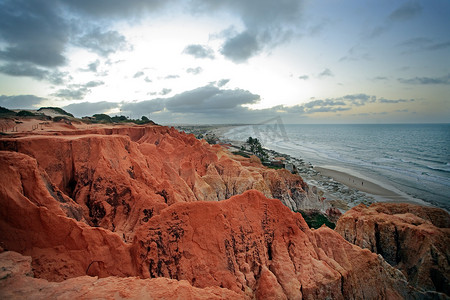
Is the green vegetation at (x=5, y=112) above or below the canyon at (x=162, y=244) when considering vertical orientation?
above

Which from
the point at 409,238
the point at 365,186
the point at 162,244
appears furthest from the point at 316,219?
the point at 162,244

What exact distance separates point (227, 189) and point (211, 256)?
20.8 meters

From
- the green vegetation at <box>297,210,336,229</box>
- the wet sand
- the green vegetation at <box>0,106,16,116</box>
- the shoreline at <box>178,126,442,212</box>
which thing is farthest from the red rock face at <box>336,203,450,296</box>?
the green vegetation at <box>0,106,16,116</box>

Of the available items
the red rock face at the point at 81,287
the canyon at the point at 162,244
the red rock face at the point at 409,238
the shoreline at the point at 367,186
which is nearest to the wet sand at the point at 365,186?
the shoreline at the point at 367,186

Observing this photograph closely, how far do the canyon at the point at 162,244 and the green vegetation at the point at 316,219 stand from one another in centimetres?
1169

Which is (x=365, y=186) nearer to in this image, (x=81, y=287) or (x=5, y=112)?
(x=81, y=287)

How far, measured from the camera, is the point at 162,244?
9.69 meters

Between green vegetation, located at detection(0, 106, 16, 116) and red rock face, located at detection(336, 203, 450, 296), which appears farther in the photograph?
green vegetation, located at detection(0, 106, 16, 116)

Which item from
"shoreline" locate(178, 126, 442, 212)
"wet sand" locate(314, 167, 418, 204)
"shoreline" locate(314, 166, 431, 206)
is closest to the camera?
"shoreline" locate(178, 126, 442, 212)

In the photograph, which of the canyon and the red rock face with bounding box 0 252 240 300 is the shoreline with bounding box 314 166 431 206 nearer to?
the canyon

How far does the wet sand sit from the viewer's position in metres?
39.8

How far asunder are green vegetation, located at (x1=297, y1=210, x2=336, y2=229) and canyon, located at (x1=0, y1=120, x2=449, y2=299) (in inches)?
460

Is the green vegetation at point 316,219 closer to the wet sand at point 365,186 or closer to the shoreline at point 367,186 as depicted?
the shoreline at point 367,186

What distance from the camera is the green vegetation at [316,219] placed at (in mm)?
29372
